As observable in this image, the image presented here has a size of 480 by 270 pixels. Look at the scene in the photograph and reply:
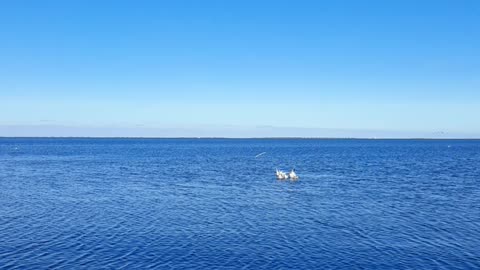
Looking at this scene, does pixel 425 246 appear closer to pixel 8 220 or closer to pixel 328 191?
pixel 328 191

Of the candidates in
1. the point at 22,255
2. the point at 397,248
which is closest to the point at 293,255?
the point at 397,248

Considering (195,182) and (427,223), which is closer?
(427,223)

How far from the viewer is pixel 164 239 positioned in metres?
32.6

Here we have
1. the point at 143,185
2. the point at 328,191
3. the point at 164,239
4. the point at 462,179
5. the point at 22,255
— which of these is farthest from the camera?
the point at 462,179

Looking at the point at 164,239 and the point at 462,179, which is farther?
the point at 462,179

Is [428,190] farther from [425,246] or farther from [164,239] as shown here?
[164,239]

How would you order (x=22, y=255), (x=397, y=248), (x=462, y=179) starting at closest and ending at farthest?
(x=22, y=255) → (x=397, y=248) → (x=462, y=179)

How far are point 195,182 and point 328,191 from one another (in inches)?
Answer: 869

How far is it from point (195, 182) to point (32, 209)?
27.8 metres

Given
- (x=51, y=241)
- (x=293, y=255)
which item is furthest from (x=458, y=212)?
(x=51, y=241)

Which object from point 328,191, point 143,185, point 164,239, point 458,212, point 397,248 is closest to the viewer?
point 397,248

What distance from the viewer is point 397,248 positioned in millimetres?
30438

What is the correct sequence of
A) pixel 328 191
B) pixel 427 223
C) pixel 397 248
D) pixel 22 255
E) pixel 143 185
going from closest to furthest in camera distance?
pixel 22 255, pixel 397 248, pixel 427 223, pixel 328 191, pixel 143 185

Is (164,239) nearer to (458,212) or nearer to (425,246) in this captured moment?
(425,246)
